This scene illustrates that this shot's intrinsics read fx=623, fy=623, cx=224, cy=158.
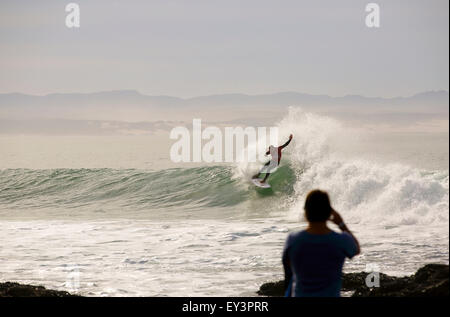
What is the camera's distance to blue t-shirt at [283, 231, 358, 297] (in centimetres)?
414

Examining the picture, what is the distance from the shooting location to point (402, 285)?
729cm

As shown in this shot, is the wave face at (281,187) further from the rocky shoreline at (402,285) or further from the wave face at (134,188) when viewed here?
the rocky shoreline at (402,285)

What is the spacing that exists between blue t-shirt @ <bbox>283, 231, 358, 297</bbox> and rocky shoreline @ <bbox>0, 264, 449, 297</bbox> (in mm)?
2479

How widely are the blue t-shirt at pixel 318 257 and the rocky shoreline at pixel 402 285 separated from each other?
8.14 feet

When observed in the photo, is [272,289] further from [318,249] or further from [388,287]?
[318,249]

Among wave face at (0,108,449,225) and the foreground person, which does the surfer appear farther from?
the foreground person

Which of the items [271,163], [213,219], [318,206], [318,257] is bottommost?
[213,219]

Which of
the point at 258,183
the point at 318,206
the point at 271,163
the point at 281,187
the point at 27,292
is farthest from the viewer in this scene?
the point at 258,183

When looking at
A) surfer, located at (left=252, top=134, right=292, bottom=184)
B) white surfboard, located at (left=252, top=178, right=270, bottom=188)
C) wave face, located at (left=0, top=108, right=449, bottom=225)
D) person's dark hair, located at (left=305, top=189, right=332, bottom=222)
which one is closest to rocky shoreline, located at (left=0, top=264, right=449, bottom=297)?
person's dark hair, located at (left=305, top=189, right=332, bottom=222)

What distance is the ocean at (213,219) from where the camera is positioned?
9805 mm

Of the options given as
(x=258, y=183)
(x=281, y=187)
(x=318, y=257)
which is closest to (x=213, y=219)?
(x=281, y=187)

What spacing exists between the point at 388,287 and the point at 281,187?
14.7m
